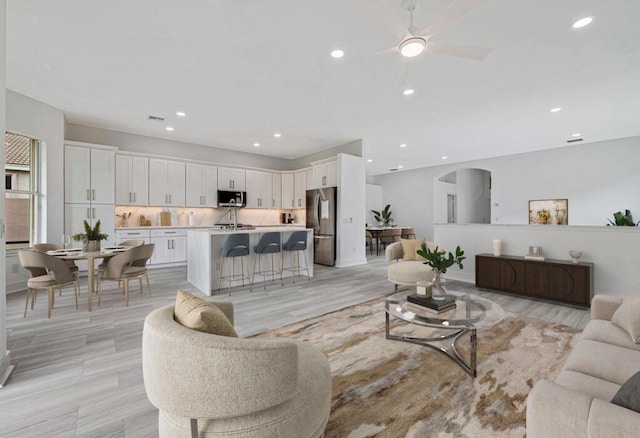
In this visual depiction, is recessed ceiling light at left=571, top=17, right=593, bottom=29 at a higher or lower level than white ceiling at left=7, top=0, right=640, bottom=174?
lower

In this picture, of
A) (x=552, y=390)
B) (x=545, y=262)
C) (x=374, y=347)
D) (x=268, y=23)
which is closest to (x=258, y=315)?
(x=374, y=347)

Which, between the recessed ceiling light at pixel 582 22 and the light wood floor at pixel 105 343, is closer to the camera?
the light wood floor at pixel 105 343

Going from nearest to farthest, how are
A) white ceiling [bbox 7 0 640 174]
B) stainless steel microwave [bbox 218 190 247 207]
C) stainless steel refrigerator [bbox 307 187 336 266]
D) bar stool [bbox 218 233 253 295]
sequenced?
white ceiling [bbox 7 0 640 174]
bar stool [bbox 218 233 253 295]
stainless steel refrigerator [bbox 307 187 336 266]
stainless steel microwave [bbox 218 190 247 207]

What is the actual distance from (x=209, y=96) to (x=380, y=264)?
5372 millimetres

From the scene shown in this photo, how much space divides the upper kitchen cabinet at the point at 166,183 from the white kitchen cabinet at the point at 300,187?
3165 millimetres

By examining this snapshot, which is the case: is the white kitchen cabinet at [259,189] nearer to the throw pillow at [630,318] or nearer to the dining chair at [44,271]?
the dining chair at [44,271]

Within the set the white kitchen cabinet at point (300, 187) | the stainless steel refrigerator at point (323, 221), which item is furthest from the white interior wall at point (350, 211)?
the white kitchen cabinet at point (300, 187)

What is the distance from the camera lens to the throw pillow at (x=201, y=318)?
3.97 ft

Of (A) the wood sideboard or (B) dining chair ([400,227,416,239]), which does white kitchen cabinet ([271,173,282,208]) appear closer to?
(B) dining chair ([400,227,416,239])

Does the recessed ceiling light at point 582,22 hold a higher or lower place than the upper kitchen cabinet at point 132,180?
higher

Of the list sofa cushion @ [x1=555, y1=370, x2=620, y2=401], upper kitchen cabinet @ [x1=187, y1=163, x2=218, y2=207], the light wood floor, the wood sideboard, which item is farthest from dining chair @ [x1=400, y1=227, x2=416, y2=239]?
sofa cushion @ [x1=555, y1=370, x2=620, y2=401]

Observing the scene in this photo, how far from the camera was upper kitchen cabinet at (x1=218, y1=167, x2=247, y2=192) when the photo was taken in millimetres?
7891

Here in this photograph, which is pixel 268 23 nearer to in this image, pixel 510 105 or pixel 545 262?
pixel 510 105

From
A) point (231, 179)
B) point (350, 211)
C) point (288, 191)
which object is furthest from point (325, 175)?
point (231, 179)
